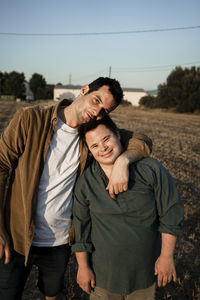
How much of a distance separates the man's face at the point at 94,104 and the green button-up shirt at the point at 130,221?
52 cm

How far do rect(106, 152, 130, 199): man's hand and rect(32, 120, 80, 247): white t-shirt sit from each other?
41 centimetres

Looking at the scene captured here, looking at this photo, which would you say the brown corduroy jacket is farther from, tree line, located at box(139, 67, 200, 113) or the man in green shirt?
tree line, located at box(139, 67, 200, 113)

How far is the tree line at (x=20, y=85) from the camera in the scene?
225 feet

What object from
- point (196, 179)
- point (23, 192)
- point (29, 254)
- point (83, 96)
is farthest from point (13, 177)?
point (196, 179)

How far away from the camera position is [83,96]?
86.8 inches

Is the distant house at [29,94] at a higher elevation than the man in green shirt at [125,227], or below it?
higher

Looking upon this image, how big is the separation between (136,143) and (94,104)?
1.62 feet

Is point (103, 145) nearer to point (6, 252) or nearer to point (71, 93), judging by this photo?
point (6, 252)

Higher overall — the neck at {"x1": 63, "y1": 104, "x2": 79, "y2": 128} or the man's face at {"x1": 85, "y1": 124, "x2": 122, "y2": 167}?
the neck at {"x1": 63, "y1": 104, "x2": 79, "y2": 128}

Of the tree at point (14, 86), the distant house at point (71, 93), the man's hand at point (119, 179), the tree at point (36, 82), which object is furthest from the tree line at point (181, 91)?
the tree at point (36, 82)

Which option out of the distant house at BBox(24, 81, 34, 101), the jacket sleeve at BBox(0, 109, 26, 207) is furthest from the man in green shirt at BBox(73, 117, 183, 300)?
the distant house at BBox(24, 81, 34, 101)

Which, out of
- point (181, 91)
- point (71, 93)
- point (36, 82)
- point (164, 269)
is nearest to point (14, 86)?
point (36, 82)

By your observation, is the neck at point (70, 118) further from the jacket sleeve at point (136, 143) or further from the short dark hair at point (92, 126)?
the jacket sleeve at point (136, 143)

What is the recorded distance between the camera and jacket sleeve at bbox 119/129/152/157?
196cm
